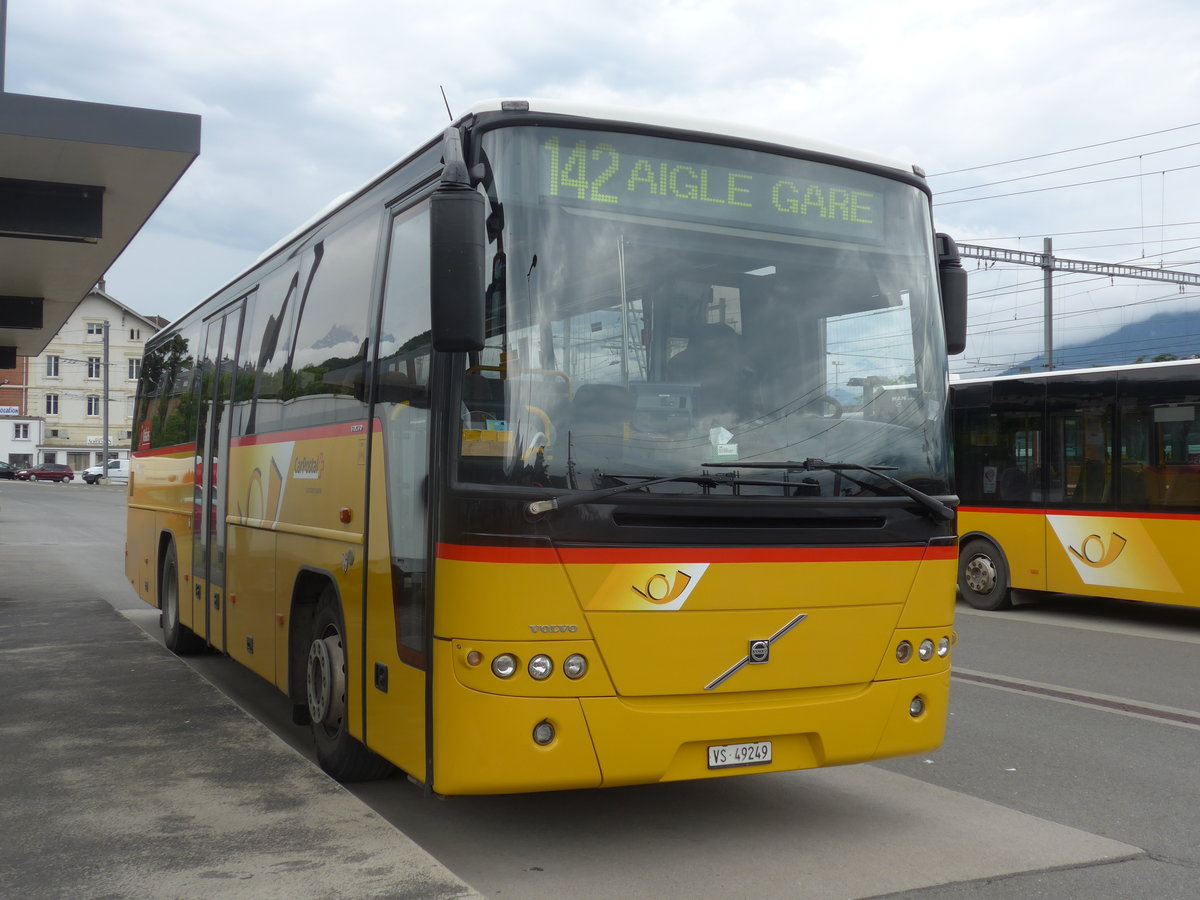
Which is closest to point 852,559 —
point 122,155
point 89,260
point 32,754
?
point 32,754

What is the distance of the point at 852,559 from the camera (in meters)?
5.57

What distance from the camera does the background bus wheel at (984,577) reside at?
15.2m

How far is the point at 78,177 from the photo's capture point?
11094mm

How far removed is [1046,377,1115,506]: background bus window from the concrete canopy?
9.59m

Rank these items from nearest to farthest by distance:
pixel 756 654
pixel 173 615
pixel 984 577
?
pixel 756 654, pixel 173 615, pixel 984 577

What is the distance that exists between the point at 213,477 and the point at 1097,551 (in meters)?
9.46

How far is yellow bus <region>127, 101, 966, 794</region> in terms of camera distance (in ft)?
16.6

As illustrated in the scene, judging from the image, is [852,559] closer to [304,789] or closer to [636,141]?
[636,141]

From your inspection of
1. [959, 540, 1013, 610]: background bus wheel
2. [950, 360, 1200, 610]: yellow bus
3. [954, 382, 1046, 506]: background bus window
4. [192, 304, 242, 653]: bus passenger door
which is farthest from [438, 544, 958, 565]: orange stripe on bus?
[959, 540, 1013, 610]: background bus wheel

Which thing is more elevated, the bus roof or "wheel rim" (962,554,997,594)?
the bus roof

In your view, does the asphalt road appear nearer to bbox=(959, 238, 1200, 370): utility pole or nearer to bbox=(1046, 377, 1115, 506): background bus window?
bbox=(1046, 377, 1115, 506): background bus window

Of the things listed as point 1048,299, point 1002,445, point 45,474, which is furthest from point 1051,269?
point 45,474

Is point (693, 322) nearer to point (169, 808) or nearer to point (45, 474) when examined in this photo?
point (169, 808)

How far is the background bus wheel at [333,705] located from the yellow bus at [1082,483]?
26.8ft
